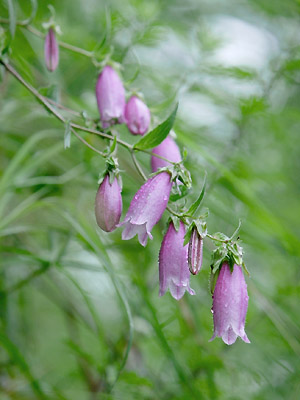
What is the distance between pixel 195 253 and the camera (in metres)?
0.72

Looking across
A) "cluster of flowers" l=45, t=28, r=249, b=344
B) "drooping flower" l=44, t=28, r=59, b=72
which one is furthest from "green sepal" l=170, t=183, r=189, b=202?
"drooping flower" l=44, t=28, r=59, b=72

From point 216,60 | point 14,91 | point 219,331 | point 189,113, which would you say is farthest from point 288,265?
point 219,331

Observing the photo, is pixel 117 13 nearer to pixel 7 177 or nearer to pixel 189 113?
pixel 189 113

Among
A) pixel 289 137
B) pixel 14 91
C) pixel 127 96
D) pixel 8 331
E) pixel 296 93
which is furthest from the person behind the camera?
pixel 296 93

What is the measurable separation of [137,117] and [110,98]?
0.19 ft

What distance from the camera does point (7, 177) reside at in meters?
1.10

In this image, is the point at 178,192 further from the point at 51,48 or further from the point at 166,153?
the point at 51,48

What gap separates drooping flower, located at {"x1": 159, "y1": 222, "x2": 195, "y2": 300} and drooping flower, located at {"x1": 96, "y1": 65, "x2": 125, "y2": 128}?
0.80 feet

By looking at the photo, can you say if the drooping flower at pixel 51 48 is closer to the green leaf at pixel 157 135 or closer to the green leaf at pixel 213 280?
the green leaf at pixel 157 135

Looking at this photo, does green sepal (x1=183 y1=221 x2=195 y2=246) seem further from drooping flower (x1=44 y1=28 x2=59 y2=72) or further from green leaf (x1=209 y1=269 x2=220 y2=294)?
drooping flower (x1=44 y1=28 x2=59 y2=72)

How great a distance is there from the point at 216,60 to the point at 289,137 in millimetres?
411

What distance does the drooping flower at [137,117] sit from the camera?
0.92 meters

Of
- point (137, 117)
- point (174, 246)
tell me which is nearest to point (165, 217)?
point (137, 117)

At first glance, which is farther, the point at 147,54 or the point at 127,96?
the point at 147,54
